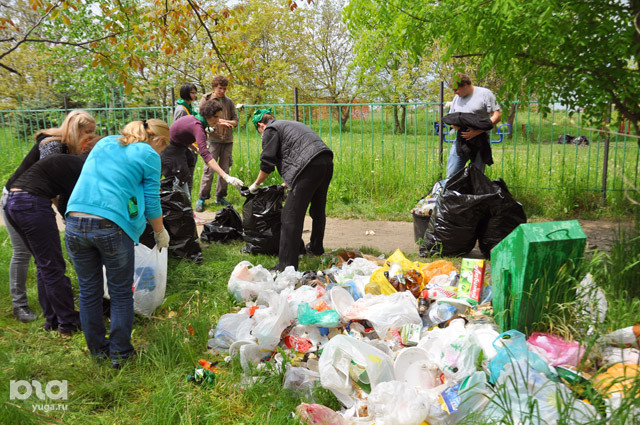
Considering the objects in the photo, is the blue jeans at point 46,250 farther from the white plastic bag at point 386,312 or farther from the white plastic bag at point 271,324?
Answer: the white plastic bag at point 386,312

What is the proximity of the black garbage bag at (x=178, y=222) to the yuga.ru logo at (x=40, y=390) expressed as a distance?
6.56 ft

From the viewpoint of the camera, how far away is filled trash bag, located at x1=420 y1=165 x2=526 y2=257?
4578 millimetres

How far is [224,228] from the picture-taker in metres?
5.53

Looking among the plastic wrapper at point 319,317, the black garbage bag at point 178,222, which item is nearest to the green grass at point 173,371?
the plastic wrapper at point 319,317

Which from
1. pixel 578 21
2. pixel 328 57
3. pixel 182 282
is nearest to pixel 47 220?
pixel 182 282

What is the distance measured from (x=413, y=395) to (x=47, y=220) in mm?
2540

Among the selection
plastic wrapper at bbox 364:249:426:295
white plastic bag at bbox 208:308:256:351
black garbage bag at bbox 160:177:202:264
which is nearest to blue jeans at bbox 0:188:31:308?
black garbage bag at bbox 160:177:202:264

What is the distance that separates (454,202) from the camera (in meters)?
4.64

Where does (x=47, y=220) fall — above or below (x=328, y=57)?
below

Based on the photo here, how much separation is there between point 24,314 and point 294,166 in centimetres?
235

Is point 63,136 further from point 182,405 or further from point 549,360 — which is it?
point 549,360

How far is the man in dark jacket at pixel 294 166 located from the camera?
4254 mm

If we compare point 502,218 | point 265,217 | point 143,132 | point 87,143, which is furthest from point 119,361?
point 502,218

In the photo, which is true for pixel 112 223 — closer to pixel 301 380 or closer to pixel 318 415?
pixel 301 380
